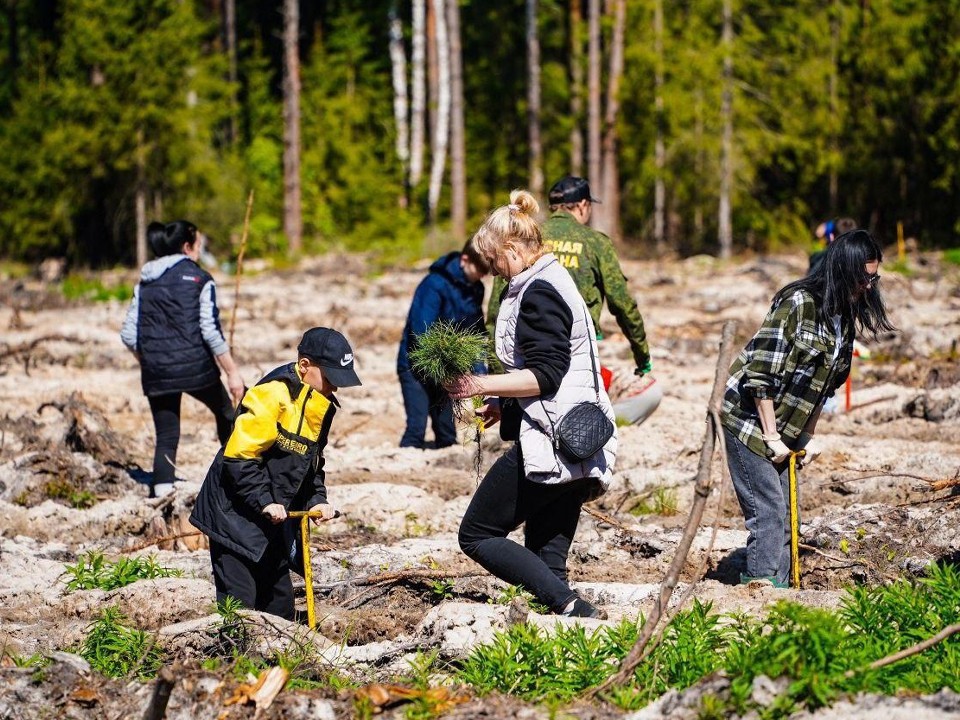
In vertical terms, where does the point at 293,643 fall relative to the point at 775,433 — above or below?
below

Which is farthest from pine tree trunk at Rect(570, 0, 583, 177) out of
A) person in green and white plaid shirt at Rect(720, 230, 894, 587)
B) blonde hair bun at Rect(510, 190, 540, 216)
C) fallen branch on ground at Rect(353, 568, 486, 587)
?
blonde hair bun at Rect(510, 190, 540, 216)

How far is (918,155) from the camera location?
26.1m

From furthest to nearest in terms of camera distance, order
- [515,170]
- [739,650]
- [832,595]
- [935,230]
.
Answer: [515,170]
[935,230]
[832,595]
[739,650]

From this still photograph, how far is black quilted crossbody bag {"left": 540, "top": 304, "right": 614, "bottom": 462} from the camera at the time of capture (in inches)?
185

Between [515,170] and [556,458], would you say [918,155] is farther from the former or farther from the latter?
[556,458]

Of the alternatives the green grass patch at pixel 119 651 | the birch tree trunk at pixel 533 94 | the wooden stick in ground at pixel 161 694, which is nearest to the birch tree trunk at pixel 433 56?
the birch tree trunk at pixel 533 94

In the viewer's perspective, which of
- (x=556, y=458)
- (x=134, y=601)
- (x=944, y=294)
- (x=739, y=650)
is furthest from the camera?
(x=944, y=294)

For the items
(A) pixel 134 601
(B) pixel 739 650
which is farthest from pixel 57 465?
(B) pixel 739 650

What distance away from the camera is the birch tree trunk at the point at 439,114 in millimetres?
31438

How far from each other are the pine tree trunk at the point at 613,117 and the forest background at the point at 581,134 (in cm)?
6

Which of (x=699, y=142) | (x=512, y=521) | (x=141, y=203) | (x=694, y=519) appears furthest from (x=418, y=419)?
(x=699, y=142)

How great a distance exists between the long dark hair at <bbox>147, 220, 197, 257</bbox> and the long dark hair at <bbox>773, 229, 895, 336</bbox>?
160 inches

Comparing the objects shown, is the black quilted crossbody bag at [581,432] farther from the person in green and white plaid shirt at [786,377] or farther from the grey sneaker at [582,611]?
the person in green and white plaid shirt at [786,377]

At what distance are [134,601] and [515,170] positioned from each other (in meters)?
29.5
